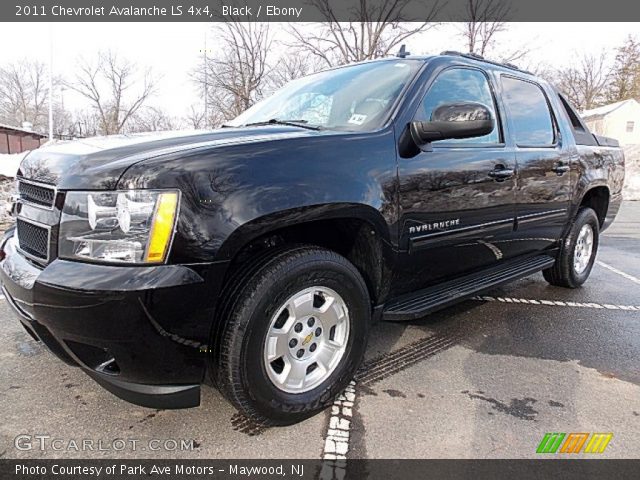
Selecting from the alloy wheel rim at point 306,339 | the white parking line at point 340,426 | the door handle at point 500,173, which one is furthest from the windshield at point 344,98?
the white parking line at point 340,426

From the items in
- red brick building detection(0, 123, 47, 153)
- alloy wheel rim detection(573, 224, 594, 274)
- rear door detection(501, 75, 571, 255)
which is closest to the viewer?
rear door detection(501, 75, 571, 255)

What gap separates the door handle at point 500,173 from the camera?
10.5 ft

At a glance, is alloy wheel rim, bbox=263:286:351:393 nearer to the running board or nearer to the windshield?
the running board

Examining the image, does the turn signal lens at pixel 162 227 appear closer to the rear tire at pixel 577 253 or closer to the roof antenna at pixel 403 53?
the roof antenna at pixel 403 53

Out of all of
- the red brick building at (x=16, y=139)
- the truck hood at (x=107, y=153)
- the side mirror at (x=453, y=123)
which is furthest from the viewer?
the red brick building at (x=16, y=139)

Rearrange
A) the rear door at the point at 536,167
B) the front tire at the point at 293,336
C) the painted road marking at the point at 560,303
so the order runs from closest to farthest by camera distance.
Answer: the front tire at the point at 293,336 → the rear door at the point at 536,167 → the painted road marking at the point at 560,303

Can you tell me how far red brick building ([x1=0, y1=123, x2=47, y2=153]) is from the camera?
3615 cm

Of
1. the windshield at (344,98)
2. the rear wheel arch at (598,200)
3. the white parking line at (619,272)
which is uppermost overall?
the windshield at (344,98)

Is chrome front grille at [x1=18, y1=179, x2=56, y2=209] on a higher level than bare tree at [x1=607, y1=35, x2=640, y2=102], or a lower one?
lower

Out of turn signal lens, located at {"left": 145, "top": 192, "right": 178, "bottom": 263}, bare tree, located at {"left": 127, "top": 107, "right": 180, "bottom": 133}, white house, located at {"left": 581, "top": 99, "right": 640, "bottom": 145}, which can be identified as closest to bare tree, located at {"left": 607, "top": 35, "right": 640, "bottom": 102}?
white house, located at {"left": 581, "top": 99, "right": 640, "bottom": 145}

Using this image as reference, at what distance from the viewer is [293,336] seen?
2307 millimetres

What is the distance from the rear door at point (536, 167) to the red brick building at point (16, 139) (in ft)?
132

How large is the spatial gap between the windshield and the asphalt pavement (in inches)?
61.7

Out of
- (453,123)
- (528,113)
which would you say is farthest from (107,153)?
(528,113)
